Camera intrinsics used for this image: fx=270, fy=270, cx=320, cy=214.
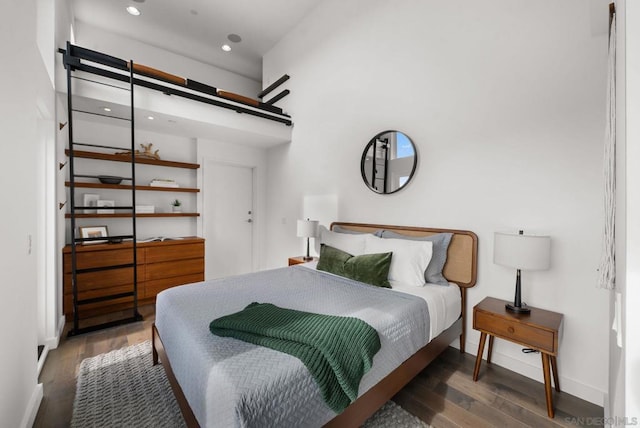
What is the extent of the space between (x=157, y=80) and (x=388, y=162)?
9.18 feet

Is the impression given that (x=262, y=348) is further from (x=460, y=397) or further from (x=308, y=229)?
(x=308, y=229)

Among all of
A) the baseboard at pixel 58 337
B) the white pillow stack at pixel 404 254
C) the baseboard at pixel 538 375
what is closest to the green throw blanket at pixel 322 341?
the white pillow stack at pixel 404 254

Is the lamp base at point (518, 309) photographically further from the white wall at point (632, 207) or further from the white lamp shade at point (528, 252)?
the white wall at point (632, 207)

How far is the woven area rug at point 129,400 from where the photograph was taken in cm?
159

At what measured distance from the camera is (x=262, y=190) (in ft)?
16.3

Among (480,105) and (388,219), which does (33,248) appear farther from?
(480,105)

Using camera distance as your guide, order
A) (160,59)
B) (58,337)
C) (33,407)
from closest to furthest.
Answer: (33,407) < (58,337) < (160,59)

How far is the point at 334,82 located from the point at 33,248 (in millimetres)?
3363

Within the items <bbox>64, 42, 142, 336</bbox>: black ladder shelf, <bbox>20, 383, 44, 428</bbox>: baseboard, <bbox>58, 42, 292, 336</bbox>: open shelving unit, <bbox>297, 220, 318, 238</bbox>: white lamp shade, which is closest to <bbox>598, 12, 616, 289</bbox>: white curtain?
<bbox>297, 220, 318, 238</bbox>: white lamp shade

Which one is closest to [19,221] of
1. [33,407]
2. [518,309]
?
[33,407]

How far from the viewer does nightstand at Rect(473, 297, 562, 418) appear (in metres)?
1.68

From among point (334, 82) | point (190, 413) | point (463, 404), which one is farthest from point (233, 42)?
point (463, 404)

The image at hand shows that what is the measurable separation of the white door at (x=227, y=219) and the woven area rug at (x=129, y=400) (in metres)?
2.43

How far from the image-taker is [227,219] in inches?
186
